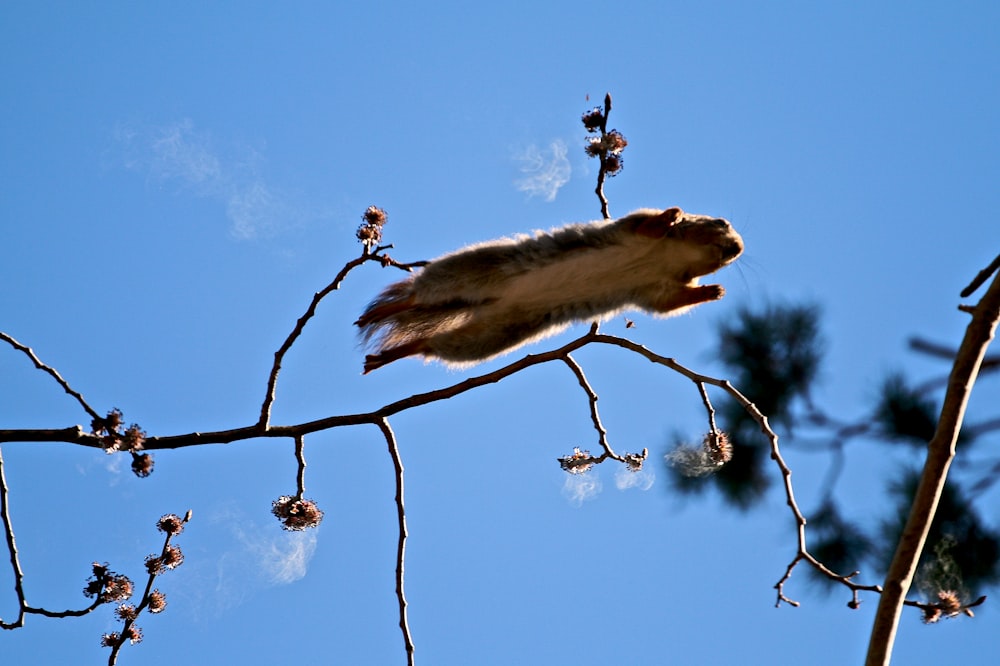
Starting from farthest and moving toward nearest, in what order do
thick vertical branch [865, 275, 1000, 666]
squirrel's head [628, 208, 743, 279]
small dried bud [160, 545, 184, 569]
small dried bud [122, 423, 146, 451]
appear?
1. squirrel's head [628, 208, 743, 279]
2. small dried bud [160, 545, 184, 569]
3. small dried bud [122, 423, 146, 451]
4. thick vertical branch [865, 275, 1000, 666]

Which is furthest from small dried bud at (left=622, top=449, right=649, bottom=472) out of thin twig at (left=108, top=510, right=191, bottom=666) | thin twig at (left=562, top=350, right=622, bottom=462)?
thin twig at (left=108, top=510, right=191, bottom=666)

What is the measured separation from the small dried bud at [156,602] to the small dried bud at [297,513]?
1.50 ft

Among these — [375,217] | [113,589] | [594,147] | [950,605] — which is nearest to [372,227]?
[375,217]

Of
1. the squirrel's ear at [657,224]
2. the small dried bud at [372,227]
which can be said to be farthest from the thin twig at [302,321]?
the squirrel's ear at [657,224]

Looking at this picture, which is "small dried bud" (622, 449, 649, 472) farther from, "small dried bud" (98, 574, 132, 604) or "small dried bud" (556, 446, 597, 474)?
"small dried bud" (98, 574, 132, 604)

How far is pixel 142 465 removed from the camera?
9.68ft

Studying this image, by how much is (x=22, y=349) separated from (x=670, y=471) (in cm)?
272

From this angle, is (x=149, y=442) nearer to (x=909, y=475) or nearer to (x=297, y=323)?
(x=297, y=323)

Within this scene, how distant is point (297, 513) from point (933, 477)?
202 cm

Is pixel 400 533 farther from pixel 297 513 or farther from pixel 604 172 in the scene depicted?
pixel 604 172

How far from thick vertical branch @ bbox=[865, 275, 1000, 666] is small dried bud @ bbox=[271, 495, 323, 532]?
5.98 ft

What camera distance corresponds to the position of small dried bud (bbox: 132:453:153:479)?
2.93 m

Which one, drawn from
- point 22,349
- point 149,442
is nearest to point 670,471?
point 149,442

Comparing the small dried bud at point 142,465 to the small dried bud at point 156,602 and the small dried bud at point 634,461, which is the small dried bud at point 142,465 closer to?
the small dried bud at point 156,602
